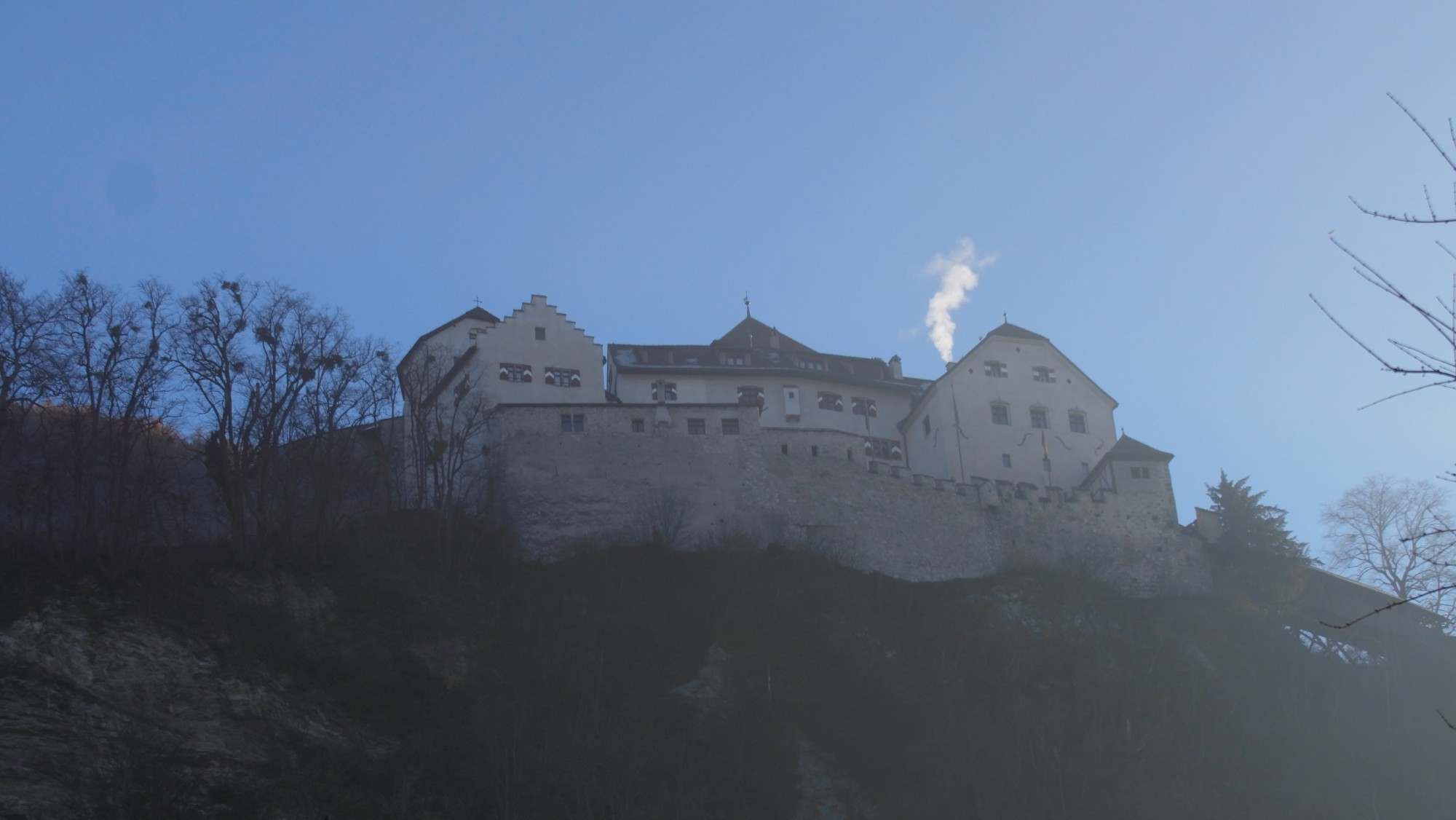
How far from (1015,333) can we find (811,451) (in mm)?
14905

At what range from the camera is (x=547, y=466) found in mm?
44344

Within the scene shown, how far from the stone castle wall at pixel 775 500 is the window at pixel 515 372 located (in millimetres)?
2786

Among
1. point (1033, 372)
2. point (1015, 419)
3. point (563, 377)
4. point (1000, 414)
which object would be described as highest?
point (563, 377)

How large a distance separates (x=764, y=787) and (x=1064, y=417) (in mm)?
27078

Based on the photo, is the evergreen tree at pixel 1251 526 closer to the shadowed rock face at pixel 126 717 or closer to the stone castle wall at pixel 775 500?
the stone castle wall at pixel 775 500

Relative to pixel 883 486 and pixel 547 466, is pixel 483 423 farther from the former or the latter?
pixel 883 486

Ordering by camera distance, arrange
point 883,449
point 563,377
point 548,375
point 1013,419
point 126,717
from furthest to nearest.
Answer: point 883,449 → point 1013,419 → point 563,377 → point 548,375 → point 126,717

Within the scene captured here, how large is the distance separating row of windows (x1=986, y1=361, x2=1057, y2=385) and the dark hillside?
11.0 meters

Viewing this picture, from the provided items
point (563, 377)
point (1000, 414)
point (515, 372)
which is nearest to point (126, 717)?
point (515, 372)

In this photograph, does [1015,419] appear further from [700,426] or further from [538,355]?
[538,355]

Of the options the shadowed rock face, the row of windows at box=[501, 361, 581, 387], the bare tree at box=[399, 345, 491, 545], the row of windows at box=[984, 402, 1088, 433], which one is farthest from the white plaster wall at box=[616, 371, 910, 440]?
the shadowed rock face

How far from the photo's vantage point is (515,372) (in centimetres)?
4784

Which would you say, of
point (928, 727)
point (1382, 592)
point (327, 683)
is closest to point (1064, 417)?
point (1382, 592)

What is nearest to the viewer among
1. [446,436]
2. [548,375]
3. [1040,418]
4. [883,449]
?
[446,436]
